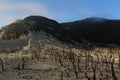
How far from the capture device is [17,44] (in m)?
35.3

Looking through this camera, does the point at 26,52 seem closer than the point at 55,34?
Yes

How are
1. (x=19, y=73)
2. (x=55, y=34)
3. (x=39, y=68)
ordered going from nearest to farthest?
(x=19, y=73), (x=39, y=68), (x=55, y=34)

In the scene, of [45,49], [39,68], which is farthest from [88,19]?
[39,68]

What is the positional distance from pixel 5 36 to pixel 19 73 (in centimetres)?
2395

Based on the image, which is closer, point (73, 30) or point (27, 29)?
point (27, 29)

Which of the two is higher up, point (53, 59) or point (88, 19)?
point (88, 19)

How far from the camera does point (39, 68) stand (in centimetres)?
2059

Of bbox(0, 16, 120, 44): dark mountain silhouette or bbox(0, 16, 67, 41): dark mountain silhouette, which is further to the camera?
bbox(0, 16, 120, 44): dark mountain silhouette

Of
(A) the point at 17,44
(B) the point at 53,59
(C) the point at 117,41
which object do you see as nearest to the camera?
(B) the point at 53,59

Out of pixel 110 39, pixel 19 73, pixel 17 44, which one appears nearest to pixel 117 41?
pixel 110 39

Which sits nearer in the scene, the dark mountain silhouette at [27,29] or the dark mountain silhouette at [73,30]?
the dark mountain silhouette at [27,29]

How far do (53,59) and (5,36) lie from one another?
57.5 ft

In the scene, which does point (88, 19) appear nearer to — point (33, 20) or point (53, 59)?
point (33, 20)

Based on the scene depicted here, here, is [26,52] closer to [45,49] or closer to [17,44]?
[45,49]
